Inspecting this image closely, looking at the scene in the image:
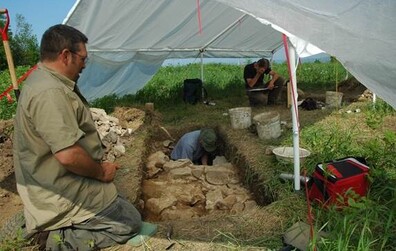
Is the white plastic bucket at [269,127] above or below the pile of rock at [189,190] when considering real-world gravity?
above

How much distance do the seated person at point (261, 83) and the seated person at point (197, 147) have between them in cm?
195

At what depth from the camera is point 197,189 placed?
4621mm

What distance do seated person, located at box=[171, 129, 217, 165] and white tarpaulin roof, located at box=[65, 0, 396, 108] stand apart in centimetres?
175

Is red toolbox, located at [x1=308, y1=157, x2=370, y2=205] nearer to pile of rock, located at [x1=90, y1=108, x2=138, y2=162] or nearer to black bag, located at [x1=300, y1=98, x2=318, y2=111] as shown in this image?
pile of rock, located at [x1=90, y1=108, x2=138, y2=162]

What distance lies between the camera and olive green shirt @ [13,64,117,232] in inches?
76.4

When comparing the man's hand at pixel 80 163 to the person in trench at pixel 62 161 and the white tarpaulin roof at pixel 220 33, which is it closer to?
the person in trench at pixel 62 161

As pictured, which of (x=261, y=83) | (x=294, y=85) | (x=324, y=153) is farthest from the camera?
(x=261, y=83)

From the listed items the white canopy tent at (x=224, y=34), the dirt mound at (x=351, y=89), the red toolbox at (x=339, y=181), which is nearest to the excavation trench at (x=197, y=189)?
the red toolbox at (x=339, y=181)

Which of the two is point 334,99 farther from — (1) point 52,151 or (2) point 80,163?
(1) point 52,151

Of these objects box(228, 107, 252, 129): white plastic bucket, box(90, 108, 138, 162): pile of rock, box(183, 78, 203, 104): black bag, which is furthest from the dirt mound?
box(90, 108, 138, 162): pile of rock

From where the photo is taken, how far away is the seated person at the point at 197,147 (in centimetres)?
521

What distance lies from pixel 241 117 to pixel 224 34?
8.67ft

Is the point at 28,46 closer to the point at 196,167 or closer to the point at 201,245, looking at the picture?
the point at 196,167

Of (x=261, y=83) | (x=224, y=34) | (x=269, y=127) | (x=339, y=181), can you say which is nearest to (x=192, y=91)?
(x=224, y=34)
